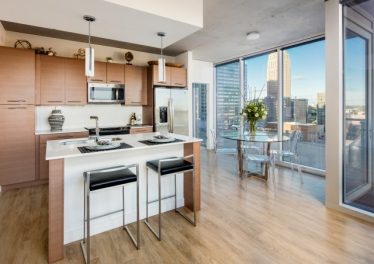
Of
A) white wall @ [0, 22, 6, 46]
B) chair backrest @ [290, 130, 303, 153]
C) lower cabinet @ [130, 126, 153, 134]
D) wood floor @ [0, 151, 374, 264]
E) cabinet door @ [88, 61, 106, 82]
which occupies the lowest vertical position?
wood floor @ [0, 151, 374, 264]

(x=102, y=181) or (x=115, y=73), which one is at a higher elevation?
(x=115, y=73)

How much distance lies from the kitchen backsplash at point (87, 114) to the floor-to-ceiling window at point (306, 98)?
3.46 m

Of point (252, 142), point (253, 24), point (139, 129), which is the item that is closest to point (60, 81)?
point (139, 129)

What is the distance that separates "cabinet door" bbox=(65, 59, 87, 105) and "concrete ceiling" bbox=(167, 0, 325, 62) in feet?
7.03

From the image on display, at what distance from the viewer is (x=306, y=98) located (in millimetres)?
4488

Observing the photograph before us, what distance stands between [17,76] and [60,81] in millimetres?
662

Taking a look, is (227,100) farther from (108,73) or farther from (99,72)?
(99,72)

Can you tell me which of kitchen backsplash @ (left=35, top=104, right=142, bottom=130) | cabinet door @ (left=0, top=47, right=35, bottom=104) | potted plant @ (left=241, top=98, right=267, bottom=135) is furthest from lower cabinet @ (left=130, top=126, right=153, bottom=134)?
potted plant @ (left=241, top=98, right=267, bottom=135)

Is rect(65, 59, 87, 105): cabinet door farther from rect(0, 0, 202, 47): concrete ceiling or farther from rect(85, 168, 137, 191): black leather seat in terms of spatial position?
rect(85, 168, 137, 191): black leather seat

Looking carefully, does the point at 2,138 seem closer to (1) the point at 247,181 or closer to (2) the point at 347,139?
(1) the point at 247,181

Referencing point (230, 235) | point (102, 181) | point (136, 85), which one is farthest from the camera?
point (136, 85)

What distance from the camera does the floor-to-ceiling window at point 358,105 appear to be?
8.55 ft

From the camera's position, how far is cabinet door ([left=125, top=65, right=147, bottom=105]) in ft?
15.9

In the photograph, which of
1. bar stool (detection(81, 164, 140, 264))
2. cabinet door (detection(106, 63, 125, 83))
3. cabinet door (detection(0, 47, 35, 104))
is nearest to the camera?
bar stool (detection(81, 164, 140, 264))
